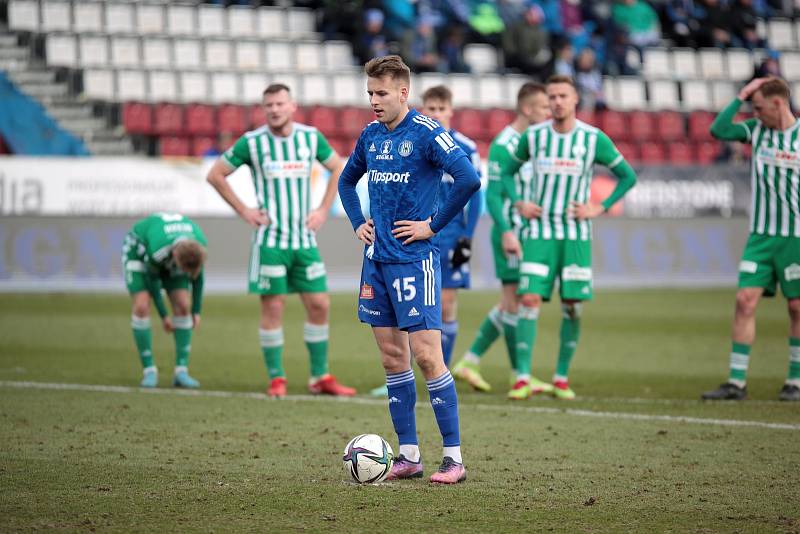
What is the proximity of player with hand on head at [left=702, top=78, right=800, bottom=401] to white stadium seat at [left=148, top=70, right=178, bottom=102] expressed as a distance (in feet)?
51.3

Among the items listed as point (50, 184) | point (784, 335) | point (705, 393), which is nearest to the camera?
point (705, 393)

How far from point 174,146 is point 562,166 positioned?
14.4 metres

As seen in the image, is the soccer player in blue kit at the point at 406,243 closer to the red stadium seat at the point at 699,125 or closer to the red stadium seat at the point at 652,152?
the red stadium seat at the point at 652,152

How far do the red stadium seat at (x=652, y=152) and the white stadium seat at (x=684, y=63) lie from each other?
3656 millimetres

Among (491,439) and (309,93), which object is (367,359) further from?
(309,93)

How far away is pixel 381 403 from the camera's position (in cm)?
870

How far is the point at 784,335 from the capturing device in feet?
44.6

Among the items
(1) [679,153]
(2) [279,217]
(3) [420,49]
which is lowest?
(2) [279,217]

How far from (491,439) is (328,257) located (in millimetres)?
11977

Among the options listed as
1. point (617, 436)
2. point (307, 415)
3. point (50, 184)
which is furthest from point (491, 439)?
point (50, 184)

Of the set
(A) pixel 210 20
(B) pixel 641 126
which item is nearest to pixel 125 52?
(A) pixel 210 20

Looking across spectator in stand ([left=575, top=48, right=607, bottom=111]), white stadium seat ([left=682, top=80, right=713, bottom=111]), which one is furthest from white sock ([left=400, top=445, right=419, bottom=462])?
white stadium seat ([left=682, top=80, right=713, bottom=111])

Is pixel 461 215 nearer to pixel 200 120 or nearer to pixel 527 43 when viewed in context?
pixel 200 120

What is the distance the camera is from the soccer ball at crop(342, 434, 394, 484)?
5.76 m
